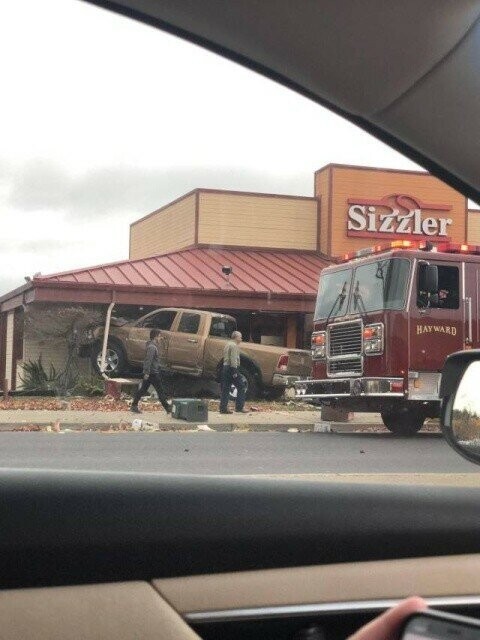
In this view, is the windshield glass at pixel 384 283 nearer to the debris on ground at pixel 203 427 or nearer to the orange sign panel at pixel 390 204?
the orange sign panel at pixel 390 204

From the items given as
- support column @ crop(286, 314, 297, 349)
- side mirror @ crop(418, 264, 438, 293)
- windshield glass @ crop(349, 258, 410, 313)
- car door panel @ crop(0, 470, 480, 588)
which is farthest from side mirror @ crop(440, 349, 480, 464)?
support column @ crop(286, 314, 297, 349)

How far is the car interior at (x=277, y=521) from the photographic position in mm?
1476

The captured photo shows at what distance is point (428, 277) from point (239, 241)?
6.55 ft

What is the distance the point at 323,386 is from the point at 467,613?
2541mm

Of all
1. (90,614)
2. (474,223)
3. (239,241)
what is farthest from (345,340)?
(90,614)

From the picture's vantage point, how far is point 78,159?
174 cm

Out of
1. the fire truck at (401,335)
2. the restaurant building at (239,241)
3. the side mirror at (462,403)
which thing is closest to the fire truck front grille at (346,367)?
the fire truck at (401,335)

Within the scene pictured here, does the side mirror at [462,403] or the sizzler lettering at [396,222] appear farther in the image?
the sizzler lettering at [396,222]

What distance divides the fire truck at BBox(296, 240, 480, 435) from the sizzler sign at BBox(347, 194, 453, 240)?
88 mm

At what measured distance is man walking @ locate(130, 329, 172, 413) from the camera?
2816mm

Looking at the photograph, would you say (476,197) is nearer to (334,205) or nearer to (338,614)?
(334,205)

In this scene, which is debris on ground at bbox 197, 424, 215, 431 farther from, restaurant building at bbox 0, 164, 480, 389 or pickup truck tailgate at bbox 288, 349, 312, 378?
restaurant building at bbox 0, 164, 480, 389

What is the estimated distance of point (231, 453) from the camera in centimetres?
382

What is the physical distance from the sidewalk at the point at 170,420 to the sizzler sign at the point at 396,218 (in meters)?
1.17
